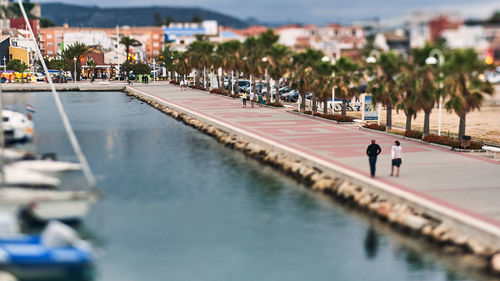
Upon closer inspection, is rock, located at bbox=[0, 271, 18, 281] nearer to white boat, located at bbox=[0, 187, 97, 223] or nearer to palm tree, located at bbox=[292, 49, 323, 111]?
white boat, located at bbox=[0, 187, 97, 223]

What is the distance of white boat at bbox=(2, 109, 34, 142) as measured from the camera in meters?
38.8

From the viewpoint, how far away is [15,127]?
39375 mm

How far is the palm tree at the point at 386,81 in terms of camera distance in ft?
157

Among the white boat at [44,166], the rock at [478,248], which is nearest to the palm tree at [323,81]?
the white boat at [44,166]

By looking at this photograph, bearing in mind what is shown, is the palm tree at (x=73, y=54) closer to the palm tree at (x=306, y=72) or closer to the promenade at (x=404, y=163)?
the promenade at (x=404, y=163)

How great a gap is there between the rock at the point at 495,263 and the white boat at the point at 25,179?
1914 cm

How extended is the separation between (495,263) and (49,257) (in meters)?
14.6

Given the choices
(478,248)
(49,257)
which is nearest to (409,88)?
(478,248)

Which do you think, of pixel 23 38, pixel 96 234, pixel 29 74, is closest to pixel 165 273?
pixel 96 234

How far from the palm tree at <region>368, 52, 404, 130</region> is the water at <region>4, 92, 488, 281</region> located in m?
11.2

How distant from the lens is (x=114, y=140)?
2172 inches

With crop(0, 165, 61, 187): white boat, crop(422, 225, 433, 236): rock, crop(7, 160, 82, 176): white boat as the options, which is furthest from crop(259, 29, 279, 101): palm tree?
crop(422, 225, 433, 236): rock

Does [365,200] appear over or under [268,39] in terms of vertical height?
under

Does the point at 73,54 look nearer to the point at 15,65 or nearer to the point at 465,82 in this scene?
the point at 15,65
